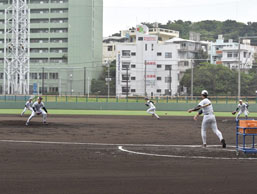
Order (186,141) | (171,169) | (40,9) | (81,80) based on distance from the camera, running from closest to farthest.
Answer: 1. (171,169)
2. (186,141)
3. (81,80)
4. (40,9)

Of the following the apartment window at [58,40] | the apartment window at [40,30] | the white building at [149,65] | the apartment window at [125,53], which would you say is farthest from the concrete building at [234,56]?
the apartment window at [40,30]

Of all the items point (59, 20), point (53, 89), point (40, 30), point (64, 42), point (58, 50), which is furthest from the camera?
point (40, 30)

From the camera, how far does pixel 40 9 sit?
87625 mm

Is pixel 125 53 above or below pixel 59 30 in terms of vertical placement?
below

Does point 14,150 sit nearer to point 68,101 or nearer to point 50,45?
point 68,101

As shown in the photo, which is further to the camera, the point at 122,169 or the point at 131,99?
the point at 131,99

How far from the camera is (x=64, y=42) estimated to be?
286 feet

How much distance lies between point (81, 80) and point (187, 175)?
73.5 meters

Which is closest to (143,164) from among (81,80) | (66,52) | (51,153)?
(51,153)

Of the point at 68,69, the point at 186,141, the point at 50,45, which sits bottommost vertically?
the point at 186,141

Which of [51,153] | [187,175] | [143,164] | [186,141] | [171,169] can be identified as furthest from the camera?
[186,141]

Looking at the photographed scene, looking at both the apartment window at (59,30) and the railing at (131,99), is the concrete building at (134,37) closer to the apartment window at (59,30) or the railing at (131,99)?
the apartment window at (59,30)

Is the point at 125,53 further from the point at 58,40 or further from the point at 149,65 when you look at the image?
the point at 58,40

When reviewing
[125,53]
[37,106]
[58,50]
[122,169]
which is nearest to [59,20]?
[58,50]
